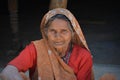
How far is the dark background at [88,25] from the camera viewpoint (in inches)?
216

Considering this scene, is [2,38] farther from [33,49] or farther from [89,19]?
[33,49]

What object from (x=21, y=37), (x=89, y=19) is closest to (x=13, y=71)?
(x=21, y=37)

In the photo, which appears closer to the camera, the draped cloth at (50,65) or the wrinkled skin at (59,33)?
the wrinkled skin at (59,33)

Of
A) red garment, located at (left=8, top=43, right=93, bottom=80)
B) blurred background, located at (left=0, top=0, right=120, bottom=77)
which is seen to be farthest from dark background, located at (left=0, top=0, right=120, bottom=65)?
red garment, located at (left=8, top=43, right=93, bottom=80)

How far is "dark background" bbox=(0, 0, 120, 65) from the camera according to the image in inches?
216

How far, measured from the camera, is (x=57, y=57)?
9.68ft

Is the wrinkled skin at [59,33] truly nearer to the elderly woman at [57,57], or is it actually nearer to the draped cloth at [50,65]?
the elderly woman at [57,57]

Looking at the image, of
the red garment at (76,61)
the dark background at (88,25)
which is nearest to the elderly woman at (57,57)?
the red garment at (76,61)

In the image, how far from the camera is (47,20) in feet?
9.16

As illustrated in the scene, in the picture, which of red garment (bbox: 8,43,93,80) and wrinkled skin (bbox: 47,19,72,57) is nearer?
wrinkled skin (bbox: 47,19,72,57)

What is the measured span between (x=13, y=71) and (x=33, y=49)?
31 cm

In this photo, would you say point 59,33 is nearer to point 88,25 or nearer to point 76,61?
point 76,61

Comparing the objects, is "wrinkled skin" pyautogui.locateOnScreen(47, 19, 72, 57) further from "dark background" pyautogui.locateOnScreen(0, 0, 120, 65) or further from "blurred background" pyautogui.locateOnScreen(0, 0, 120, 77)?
"dark background" pyautogui.locateOnScreen(0, 0, 120, 65)

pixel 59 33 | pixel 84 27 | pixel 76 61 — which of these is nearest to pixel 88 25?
pixel 84 27
